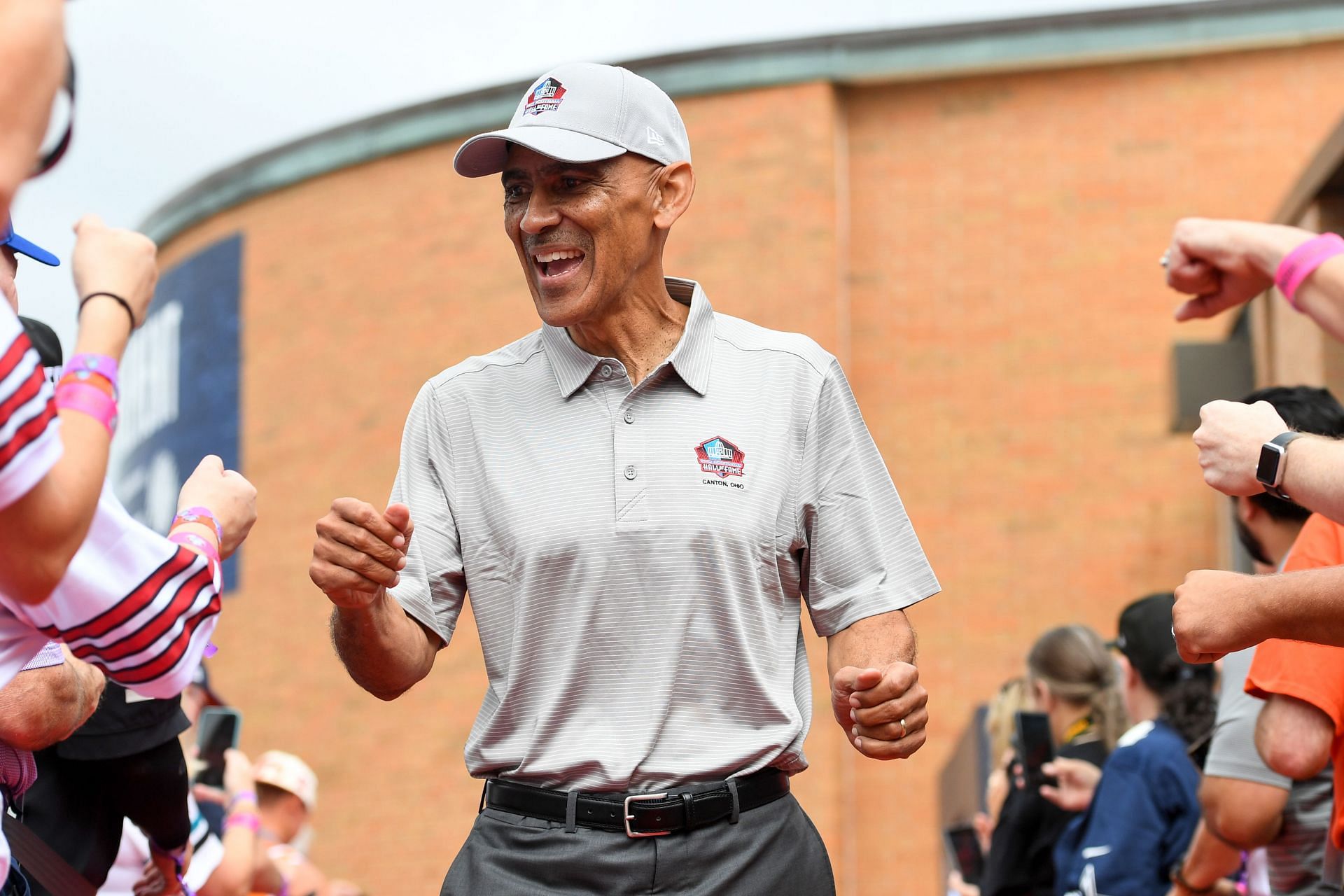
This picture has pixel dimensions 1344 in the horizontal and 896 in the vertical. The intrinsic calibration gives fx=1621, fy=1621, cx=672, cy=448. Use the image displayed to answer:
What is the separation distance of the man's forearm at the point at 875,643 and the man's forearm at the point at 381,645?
2.66 feet

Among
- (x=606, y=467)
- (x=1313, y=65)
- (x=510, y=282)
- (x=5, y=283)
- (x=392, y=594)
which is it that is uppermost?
(x=1313, y=65)

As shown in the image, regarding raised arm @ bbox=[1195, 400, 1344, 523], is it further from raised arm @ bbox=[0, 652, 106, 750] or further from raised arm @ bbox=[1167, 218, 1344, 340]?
raised arm @ bbox=[0, 652, 106, 750]

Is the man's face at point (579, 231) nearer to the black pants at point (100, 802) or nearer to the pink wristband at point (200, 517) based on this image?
the pink wristband at point (200, 517)

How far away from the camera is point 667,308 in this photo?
354 cm

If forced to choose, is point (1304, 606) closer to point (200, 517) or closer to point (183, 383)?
point (200, 517)

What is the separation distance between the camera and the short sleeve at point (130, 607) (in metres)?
2.18

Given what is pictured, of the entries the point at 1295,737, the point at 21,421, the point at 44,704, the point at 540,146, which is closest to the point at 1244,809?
the point at 1295,737

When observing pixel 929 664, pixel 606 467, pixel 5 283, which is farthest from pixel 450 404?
pixel 929 664

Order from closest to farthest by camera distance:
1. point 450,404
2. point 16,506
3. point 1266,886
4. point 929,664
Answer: point 16,506
point 450,404
point 1266,886
point 929,664

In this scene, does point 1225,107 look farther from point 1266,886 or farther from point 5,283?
point 5,283

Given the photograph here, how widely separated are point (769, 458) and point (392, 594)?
2.60 ft

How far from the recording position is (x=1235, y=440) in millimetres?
3127

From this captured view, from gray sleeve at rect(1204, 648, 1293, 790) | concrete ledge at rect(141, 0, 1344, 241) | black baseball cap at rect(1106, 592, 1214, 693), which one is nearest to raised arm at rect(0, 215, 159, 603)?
gray sleeve at rect(1204, 648, 1293, 790)

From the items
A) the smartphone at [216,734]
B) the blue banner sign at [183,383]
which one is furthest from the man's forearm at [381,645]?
the blue banner sign at [183,383]
